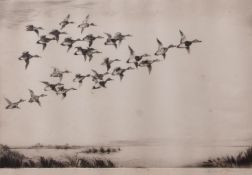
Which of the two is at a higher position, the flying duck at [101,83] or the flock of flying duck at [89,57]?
the flock of flying duck at [89,57]

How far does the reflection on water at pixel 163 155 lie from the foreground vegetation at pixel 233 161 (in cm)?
1

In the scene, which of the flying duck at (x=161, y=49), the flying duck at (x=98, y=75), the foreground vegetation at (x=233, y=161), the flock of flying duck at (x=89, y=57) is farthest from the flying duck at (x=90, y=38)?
the foreground vegetation at (x=233, y=161)

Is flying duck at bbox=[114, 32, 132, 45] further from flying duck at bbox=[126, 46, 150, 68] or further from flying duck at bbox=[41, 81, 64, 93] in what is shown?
flying duck at bbox=[41, 81, 64, 93]

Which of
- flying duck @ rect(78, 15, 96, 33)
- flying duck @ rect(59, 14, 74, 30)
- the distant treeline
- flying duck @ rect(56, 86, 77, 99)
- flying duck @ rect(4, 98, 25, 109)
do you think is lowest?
the distant treeline

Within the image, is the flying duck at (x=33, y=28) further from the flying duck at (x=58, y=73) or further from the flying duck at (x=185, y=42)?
the flying duck at (x=185, y=42)

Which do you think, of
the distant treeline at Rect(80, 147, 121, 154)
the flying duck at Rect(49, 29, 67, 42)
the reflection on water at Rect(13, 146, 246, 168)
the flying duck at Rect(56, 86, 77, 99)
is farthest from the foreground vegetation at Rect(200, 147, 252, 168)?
the flying duck at Rect(49, 29, 67, 42)

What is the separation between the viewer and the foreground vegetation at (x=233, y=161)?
4.20 ft

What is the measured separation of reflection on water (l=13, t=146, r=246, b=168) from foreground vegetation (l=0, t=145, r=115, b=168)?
18 millimetres

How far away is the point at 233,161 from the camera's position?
1.29 meters

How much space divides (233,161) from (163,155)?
0.75 ft

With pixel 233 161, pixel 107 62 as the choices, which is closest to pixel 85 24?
pixel 107 62

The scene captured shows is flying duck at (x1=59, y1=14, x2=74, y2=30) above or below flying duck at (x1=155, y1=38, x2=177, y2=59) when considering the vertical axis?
above

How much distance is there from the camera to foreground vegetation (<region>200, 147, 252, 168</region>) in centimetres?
128

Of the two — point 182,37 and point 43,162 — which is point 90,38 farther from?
point 43,162
